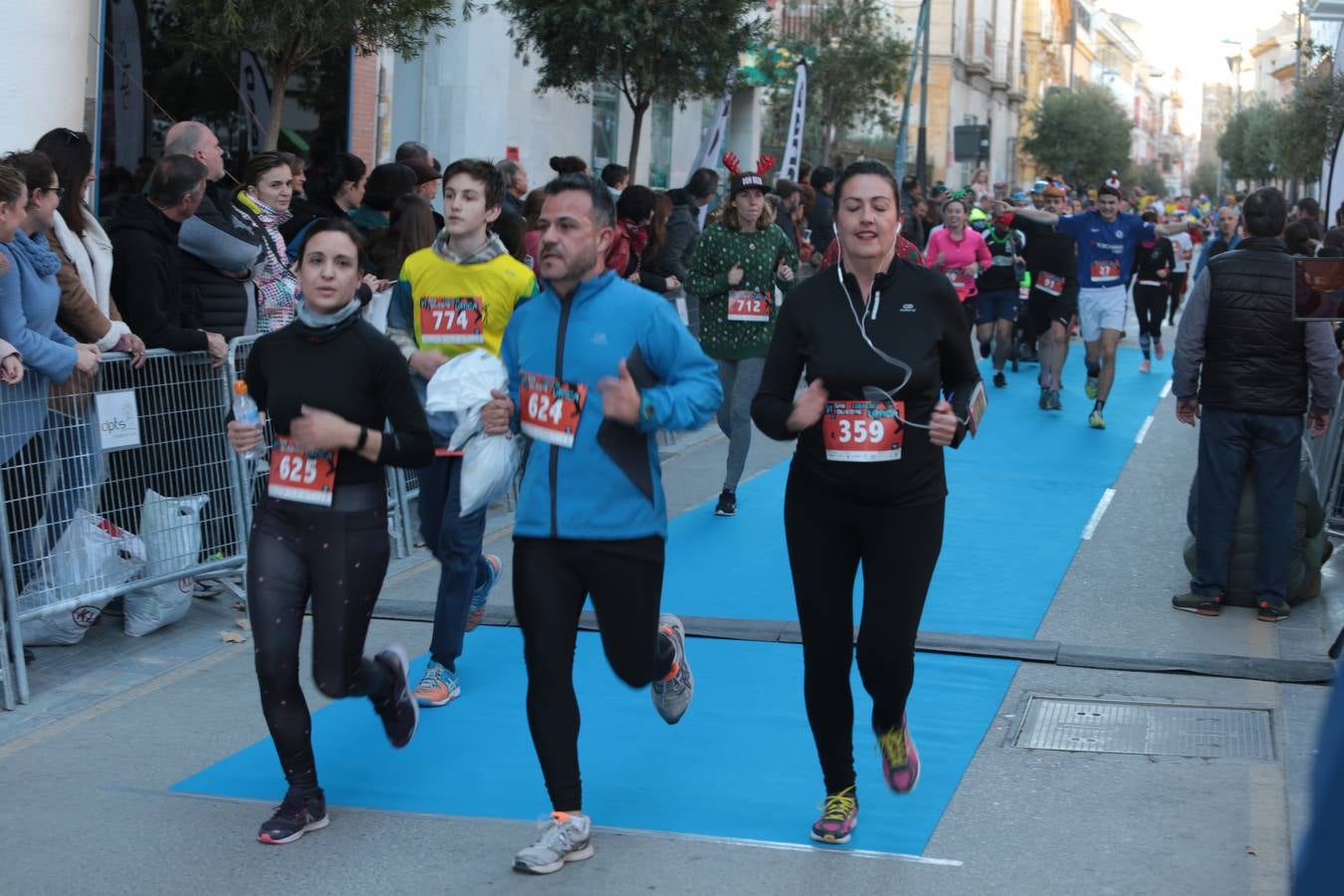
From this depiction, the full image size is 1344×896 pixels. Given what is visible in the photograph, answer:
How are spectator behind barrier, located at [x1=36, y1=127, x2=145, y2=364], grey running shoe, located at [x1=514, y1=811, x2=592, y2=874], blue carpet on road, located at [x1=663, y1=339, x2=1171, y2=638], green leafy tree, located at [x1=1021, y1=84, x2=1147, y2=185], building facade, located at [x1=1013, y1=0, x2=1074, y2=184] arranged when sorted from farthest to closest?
1. building facade, located at [x1=1013, y1=0, x2=1074, y2=184]
2. green leafy tree, located at [x1=1021, y1=84, x2=1147, y2=185]
3. blue carpet on road, located at [x1=663, y1=339, x2=1171, y2=638]
4. spectator behind barrier, located at [x1=36, y1=127, x2=145, y2=364]
5. grey running shoe, located at [x1=514, y1=811, x2=592, y2=874]

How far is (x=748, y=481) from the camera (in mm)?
11695

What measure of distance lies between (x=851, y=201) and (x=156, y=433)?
11.8ft

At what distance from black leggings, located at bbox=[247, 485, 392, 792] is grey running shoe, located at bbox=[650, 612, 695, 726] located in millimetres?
971

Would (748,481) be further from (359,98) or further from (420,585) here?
(359,98)

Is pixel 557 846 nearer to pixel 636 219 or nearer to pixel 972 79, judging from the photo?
pixel 636 219

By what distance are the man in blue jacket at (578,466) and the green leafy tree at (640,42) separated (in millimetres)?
11733

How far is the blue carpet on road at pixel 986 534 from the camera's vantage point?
807cm

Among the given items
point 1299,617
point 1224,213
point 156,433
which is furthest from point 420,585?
point 1224,213

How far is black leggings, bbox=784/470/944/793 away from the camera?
189 inches

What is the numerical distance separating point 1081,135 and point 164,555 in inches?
2733

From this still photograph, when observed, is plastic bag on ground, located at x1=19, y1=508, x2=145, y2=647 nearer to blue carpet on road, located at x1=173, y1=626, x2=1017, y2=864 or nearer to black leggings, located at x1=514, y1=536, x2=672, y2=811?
blue carpet on road, located at x1=173, y1=626, x2=1017, y2=864

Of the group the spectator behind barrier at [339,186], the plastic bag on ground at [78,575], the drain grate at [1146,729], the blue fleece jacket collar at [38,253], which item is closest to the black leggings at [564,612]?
the drain grate at [1146,729]

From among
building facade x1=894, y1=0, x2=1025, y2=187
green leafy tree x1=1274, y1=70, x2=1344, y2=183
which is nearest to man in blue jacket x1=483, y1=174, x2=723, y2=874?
green leafy tree x1=1274, y1=70, x2=1344, y2=183

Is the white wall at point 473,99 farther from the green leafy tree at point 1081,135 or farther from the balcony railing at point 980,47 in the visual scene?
the green leafy tree at point 1081,135
